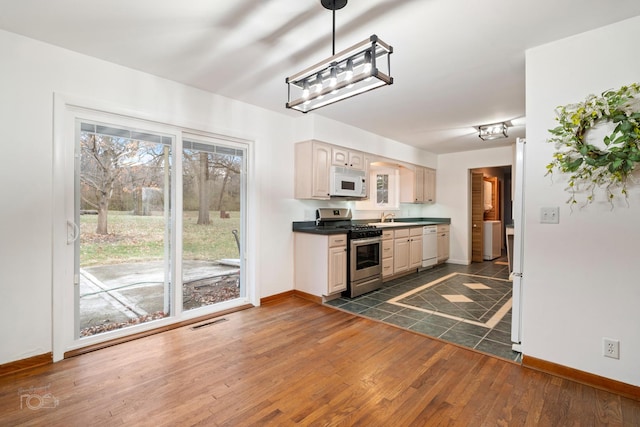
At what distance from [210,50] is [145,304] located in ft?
8.07

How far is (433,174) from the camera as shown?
673cm

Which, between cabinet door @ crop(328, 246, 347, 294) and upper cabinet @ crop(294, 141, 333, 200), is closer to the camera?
cabinet door @ crop(328, 246, 347, 294)

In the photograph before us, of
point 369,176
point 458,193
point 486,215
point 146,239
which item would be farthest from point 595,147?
point 486,215

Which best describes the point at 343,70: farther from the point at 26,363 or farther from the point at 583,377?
the point at 26,363

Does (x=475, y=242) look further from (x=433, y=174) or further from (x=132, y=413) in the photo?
(x=132, y=413)

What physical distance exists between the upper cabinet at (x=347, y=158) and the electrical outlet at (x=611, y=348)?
326cm

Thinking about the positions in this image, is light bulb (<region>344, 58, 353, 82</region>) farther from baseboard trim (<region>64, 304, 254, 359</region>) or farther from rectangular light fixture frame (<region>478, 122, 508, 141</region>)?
rectangular light fixture frame (<region>478, 122, 508, 141</region>)

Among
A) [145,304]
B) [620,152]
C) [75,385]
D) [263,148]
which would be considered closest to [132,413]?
[75,385]

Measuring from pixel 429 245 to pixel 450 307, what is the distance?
7.76 ft

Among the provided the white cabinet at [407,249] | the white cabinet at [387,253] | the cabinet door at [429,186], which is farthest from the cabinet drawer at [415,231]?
the cabinet door at [429,186]

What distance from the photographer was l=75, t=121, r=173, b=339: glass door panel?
263 centimetres

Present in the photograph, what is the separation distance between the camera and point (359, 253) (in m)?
4.16

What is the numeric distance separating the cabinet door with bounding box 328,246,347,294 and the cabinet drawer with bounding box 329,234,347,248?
0.17 ft

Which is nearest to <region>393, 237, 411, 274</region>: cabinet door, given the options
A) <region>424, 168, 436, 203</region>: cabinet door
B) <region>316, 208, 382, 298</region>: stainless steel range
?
<region>316, 208, 382, 298</region>: stainless steel range
